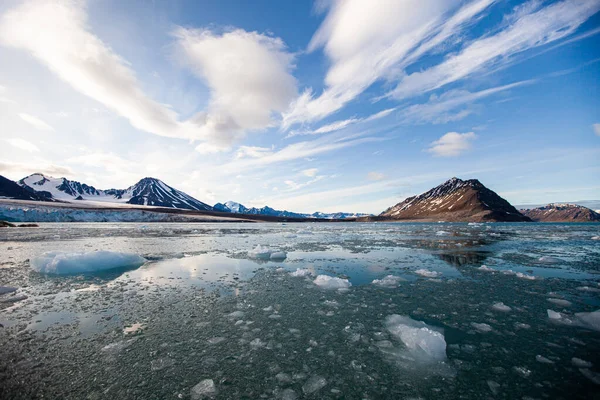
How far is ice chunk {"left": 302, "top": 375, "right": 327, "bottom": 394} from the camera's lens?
3.33m

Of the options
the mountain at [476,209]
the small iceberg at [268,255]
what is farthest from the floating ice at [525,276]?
the mountain at [476,209]

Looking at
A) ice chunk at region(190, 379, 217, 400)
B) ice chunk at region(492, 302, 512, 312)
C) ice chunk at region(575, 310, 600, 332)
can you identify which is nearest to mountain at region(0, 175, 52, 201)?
ice chunk at region(190, 379, 217, 400)

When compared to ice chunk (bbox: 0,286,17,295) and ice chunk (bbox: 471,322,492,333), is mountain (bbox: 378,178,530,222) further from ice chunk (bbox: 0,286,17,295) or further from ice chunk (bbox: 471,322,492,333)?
ice chunk (bbox: 0,286,17,295)

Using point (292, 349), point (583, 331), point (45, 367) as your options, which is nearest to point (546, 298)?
point (583, 331)

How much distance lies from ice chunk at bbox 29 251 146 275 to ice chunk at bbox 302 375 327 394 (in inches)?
433

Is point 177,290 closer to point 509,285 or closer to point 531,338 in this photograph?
point 531,338

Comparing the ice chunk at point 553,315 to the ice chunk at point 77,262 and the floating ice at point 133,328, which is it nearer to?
the floating ice at point 133,328

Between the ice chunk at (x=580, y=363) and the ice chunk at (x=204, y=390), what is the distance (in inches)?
210

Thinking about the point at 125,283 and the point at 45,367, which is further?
the point at 125,283

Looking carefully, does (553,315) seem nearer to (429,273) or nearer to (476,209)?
(429,273)

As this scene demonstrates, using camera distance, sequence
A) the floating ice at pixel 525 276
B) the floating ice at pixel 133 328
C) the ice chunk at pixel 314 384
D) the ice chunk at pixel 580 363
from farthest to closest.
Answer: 1. the floating ice at pixel 525 276
2. the floating ice at pixel 133 328
3. the ice chunk at pixel 580 363
4. the ice chunk at pixel 314 384

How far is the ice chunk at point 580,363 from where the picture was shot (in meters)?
3.78

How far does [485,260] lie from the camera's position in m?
12.9

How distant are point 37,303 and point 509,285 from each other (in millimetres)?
13786
